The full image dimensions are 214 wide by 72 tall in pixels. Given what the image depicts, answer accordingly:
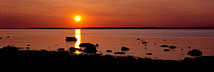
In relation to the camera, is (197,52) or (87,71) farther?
(197,52)

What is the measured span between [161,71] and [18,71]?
811 centimetres

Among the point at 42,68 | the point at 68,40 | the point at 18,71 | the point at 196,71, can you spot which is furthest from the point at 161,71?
the point at 68,40

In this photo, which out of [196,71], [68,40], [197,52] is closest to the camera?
[196,71]

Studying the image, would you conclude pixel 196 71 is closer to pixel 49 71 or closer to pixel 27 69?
pixel 49 71

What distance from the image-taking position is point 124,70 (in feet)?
43.6

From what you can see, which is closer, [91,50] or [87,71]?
[87,71]

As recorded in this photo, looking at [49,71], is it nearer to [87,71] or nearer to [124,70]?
[87,71]

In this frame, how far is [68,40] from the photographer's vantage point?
6294cm

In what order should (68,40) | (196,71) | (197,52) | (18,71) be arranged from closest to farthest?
(18,71) → (196,71) → (197,52) → (68,40)

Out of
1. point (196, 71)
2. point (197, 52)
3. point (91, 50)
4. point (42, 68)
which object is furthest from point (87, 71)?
point (197, 52)

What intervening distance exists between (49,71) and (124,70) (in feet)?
14.3

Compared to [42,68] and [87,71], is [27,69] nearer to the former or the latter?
[42,68]

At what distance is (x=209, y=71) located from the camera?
43.3ft

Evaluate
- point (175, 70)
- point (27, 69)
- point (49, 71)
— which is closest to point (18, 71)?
point (27, 69)
